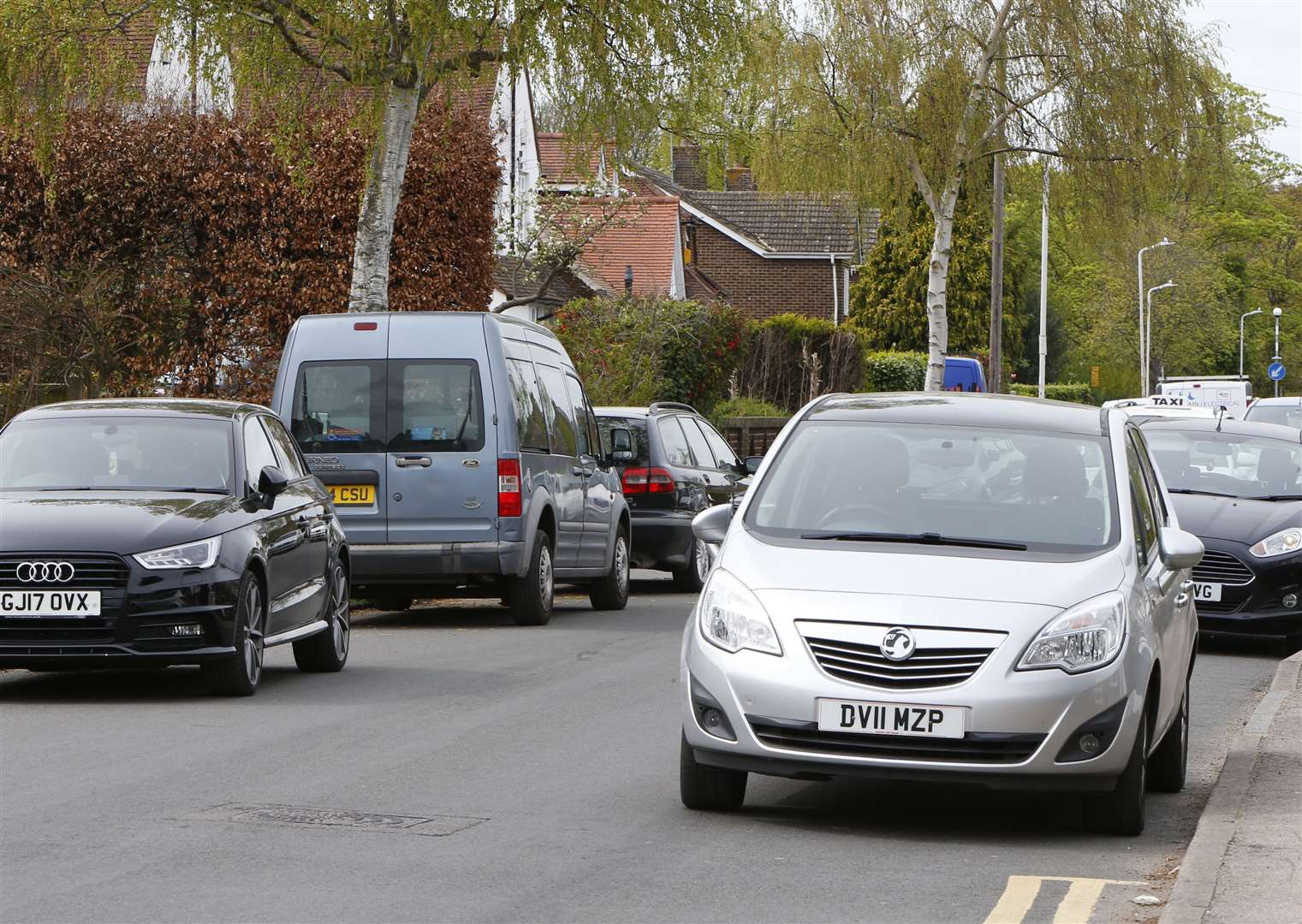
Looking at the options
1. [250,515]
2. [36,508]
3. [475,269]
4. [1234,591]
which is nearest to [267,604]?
[250,515]

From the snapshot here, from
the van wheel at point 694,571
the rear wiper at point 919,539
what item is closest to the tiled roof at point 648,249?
the van wheel at point 694,571

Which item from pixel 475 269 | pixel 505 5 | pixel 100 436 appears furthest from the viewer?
pixel 475 269

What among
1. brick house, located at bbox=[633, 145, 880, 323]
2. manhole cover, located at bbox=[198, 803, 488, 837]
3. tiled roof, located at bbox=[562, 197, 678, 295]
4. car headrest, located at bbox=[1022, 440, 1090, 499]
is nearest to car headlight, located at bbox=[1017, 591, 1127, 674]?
car headrest, located at bbox=[1022, 440, 1090, 499]

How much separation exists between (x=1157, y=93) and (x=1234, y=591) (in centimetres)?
2018

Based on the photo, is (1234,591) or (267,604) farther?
(1234,591)

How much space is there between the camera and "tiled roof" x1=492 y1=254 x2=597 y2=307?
3541 cm

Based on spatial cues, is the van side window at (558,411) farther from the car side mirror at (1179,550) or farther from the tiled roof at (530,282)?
the tiled roof at (530,282)

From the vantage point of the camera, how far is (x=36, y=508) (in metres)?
10.9

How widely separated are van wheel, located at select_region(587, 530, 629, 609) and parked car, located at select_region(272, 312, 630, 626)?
202 cm

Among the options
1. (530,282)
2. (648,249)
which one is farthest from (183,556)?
(648,249)

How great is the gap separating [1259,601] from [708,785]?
332 inches

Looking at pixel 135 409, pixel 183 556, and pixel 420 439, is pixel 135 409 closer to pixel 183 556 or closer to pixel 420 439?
pixel 183 556

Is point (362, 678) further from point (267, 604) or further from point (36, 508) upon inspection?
point (36, 508)

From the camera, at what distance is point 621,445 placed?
18.2 meters
